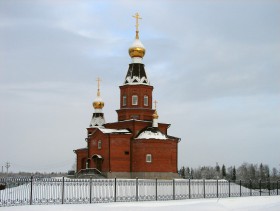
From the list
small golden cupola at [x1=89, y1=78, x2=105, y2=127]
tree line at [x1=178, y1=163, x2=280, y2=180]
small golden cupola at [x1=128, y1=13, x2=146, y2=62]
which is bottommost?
tree line at [x1=178, y1=163, x2=280, y2=180]

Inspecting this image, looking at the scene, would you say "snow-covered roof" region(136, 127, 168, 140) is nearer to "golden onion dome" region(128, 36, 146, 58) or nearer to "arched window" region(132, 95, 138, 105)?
"arched window" region(132, 95, 138, 105)

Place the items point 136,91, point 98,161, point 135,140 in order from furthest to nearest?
point 136,91 < point 98,161 < point 135,140

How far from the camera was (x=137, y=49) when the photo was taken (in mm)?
39531

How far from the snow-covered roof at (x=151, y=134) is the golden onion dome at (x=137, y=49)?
287 inches

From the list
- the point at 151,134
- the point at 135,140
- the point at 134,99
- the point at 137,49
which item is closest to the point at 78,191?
the point at 135,140

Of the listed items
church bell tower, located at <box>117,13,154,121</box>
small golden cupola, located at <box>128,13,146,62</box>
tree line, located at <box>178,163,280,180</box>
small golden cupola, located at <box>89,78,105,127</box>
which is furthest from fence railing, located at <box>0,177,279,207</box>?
tree line, located at <box>178,163,280,180</box>

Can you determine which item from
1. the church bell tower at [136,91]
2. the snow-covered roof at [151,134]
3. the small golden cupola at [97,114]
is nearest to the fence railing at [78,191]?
the snow-covered roof at [151,134]

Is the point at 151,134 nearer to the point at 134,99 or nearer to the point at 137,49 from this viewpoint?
the point at 134,99

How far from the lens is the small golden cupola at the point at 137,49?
39562 millimetres

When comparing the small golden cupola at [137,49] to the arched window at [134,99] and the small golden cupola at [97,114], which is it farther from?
the small golden cupola at [97,114]

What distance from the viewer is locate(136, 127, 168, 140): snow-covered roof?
1470 inches

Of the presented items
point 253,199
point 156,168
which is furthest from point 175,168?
point 253,199

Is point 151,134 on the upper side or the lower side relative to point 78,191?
upper

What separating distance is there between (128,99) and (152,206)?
24085 mm
